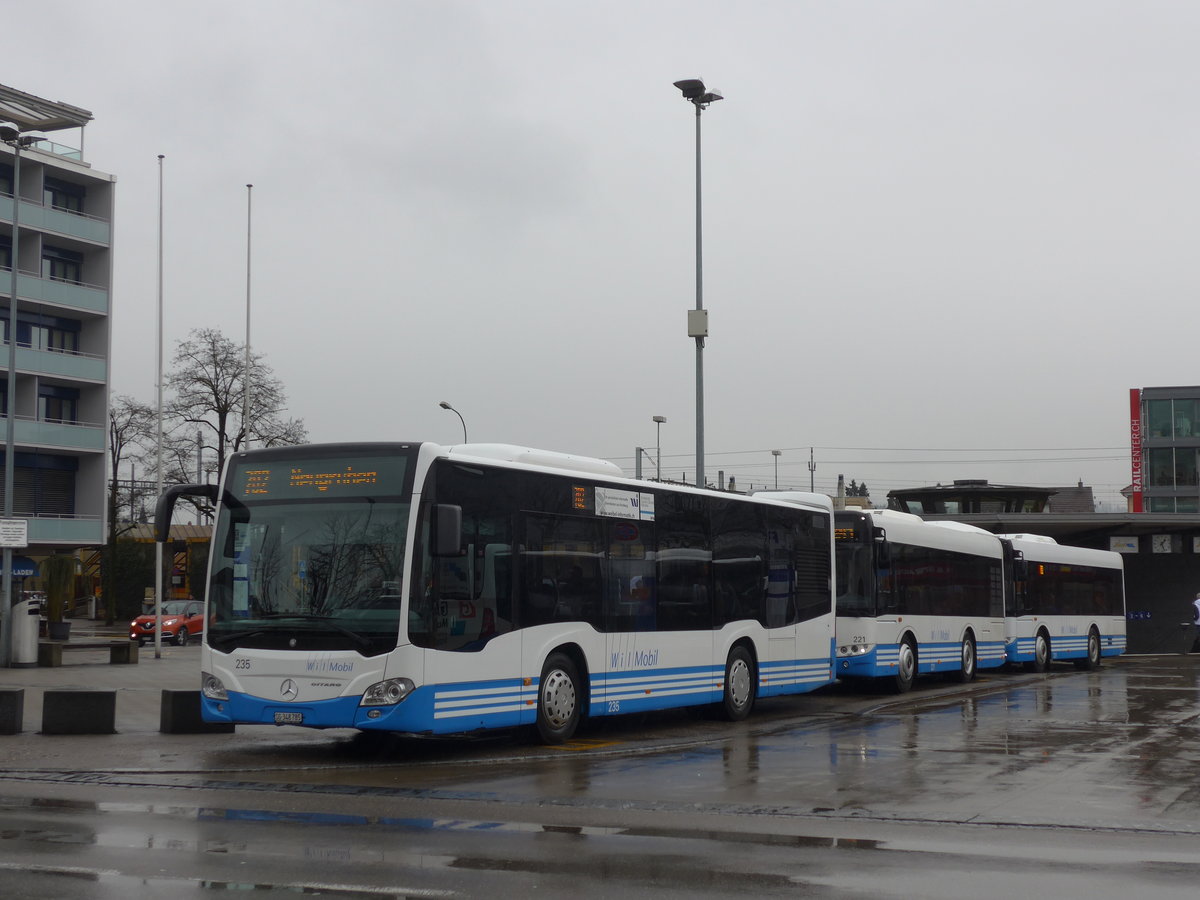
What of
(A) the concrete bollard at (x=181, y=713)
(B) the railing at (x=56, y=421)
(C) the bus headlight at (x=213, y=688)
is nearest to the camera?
(C) the bus headlight at (x=213, y=688)

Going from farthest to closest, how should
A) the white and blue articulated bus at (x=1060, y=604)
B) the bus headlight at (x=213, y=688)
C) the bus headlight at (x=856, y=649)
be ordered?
the white and blue articulated bus at (x=1060, y=604)
the bus headlight at (x=856, y=649)
the bus headlight at (x=213, y=688)

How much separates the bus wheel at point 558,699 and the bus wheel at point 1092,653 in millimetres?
23265

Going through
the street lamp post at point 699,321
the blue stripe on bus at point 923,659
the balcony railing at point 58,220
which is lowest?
the blue stripe on bus at point 923,659

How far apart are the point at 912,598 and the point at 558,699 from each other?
36.3 feet

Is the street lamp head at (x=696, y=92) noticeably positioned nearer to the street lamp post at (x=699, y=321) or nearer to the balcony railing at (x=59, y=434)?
the street lamp post at (x=699, y=321)

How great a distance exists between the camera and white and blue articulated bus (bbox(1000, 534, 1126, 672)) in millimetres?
31125

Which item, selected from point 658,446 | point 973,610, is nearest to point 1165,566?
point 658,446

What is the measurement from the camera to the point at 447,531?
13.2 meters

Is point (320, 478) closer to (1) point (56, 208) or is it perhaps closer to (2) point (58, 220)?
(2) point (58, 220)

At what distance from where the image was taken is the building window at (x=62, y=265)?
59.2 metres

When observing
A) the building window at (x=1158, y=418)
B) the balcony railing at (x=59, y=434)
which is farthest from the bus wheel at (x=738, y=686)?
the building window at (x=1158, y=418)

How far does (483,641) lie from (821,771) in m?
3.48

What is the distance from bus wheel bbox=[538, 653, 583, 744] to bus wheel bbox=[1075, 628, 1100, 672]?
76.3ft

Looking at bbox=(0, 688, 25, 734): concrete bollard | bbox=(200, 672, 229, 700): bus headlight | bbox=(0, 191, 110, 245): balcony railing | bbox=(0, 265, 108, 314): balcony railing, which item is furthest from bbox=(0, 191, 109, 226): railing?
bbox=(200, 672, 229, 700): bus headlight
